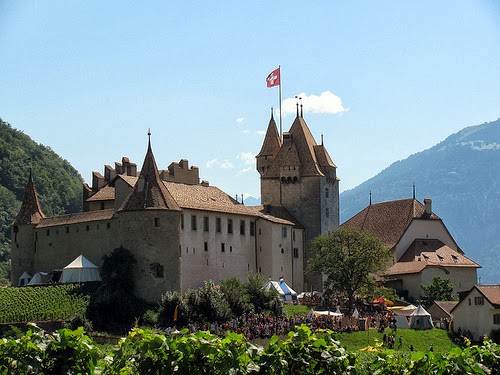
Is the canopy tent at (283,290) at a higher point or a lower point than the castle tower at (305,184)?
lower

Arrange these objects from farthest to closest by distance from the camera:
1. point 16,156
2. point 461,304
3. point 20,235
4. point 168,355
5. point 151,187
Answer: point 16,156 < point 20,235 < point 461,304 < point 151,187 < point 168,355

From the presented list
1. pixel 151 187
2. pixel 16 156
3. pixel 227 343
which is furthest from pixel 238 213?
pixel 16 156

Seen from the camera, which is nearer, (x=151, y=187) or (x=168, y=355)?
(x=168, y=355)

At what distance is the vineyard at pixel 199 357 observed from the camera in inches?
1277

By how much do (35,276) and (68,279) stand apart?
5.94 metres

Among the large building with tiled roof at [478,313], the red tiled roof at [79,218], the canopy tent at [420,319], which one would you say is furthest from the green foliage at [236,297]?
the large building with tiled roof at [478,313]

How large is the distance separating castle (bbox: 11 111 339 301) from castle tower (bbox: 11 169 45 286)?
8 centimetres

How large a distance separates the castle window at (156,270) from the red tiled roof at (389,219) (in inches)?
1497

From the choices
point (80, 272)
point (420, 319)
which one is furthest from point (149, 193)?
point (420, 319)

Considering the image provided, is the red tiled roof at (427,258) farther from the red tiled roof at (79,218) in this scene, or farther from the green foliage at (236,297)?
the red tiled roof at (79,218)

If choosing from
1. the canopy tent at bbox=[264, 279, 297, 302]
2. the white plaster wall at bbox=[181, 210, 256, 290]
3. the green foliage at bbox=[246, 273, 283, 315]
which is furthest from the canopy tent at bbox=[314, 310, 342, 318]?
the white plaster wall at bbox=[181, 210, 256, 290]

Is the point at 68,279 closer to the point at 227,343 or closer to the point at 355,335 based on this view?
→ the point at 355,335

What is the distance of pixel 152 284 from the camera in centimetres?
8206

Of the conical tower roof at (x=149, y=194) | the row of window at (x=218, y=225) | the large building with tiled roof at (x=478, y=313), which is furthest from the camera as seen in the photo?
the row of window at (x=218, y=225)
